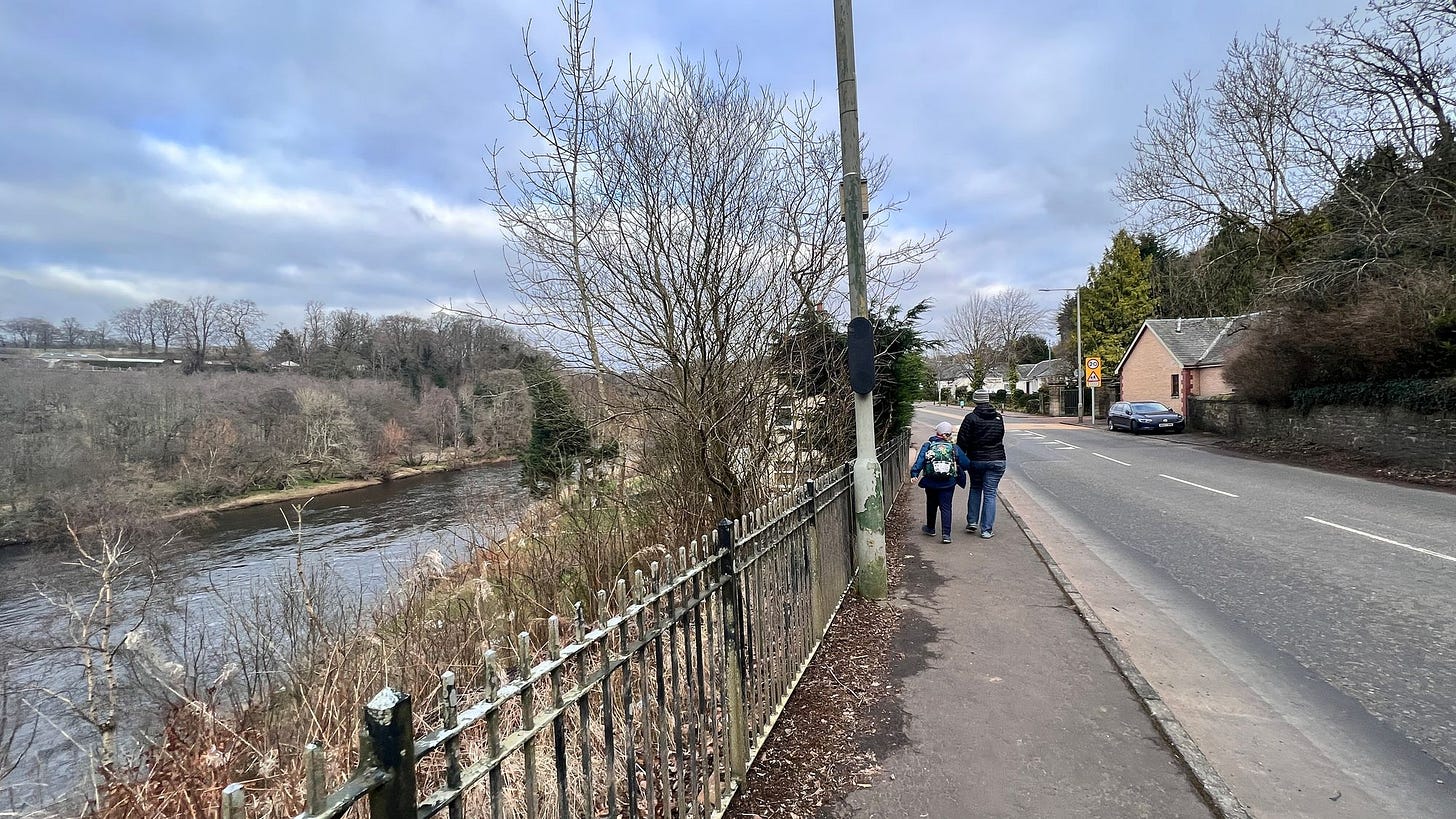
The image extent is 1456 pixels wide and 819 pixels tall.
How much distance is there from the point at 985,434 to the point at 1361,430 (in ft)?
43.1

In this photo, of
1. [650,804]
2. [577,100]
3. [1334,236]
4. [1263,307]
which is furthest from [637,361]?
[1263,307]

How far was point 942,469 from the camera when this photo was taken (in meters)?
7.39

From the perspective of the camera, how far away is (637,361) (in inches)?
221

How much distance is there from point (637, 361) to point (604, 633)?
397 cm

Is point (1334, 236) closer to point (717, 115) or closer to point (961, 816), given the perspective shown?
point (717, 115)

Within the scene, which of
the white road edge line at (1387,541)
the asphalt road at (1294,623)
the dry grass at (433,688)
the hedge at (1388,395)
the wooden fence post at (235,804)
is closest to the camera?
the wooden fence post at (235,804)

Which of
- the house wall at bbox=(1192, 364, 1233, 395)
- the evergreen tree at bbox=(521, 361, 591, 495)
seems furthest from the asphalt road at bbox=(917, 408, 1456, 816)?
the house wall at bbox=(1192, 364, 1233, 395)

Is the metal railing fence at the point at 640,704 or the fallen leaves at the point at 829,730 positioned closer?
the metal railing fence at the point at 640,704

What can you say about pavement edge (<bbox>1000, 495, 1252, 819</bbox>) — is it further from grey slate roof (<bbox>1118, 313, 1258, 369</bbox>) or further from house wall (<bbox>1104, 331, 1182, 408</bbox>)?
house wall (<bbox>1104, 331, 1182, 408</bbox>)

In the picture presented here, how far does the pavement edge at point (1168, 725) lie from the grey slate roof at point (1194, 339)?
97.9ft

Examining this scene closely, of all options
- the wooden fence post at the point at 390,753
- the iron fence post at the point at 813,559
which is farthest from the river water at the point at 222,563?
the wooden fence post at the point at 390,753

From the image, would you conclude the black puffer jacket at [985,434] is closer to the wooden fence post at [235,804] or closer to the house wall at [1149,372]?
the wooden fence post at [235,804]

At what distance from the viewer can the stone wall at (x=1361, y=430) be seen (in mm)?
12328

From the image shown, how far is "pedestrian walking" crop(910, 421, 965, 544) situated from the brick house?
2682 centimetres
